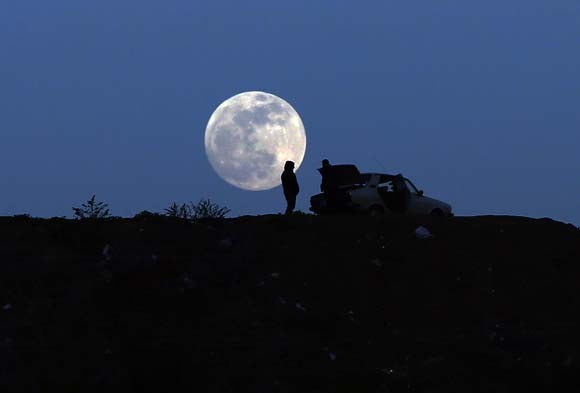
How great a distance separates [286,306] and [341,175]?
7.06 m

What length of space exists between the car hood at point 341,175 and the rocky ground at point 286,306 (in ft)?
8.21

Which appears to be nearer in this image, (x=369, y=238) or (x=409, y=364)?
(x=409, y=364)

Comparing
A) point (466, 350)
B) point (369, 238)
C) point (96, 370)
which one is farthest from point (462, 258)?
point (96, 370)

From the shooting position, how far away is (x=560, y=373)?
1591cm

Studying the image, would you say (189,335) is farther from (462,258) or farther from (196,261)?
(462,258)

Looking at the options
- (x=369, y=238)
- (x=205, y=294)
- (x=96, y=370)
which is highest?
(x=369, y=238)

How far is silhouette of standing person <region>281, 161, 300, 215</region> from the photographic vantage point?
72.7 ft

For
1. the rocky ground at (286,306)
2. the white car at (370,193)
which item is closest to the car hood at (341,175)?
the white car at (370,193)

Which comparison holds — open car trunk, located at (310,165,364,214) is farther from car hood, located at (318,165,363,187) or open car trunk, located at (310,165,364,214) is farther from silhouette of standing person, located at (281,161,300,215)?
silhouette of standing person, located at (281,161,300,215)

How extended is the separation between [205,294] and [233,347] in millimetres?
1716

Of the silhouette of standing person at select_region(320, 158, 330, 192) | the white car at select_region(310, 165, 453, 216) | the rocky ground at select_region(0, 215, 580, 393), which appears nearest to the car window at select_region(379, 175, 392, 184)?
the white car at select_region(310, 165, 453, 216)

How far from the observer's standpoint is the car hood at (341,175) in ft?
74.2

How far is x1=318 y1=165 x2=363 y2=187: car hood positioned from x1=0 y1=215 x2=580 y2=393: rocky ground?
8.21 ft

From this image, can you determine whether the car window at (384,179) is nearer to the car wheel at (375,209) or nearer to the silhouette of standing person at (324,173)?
the car wheel at (375,209)
